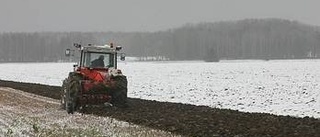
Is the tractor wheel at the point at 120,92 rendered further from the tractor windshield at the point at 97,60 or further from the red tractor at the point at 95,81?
the tractor windshield at the point at 97,60

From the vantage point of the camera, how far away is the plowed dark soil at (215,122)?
13047 mm

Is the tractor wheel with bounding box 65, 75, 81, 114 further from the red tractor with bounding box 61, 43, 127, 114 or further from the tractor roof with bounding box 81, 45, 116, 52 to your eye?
the tractor roof with bounding box 81, 45, 116, 52

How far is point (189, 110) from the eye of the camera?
64.4 feet

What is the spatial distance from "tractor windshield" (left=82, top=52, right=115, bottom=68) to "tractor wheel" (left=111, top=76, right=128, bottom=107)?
1.32 meters

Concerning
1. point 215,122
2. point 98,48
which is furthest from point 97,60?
point 215,122

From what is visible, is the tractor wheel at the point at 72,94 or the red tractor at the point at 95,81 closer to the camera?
the tractor wheel at the point at 72,94

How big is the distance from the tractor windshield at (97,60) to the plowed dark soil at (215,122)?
75.9 inches

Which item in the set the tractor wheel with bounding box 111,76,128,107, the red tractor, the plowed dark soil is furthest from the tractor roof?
A: the plowed dark soil

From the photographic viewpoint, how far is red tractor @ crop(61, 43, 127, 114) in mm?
18906

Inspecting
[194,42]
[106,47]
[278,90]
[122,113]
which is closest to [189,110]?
[122,113]

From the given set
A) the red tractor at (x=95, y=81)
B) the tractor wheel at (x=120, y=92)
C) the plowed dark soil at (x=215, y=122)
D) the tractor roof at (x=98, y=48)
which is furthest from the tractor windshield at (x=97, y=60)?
the plowed dark soil at (x=215, y=122)

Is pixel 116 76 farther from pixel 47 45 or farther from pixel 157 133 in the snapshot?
pixel 47 45

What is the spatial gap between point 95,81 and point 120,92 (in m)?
1.10

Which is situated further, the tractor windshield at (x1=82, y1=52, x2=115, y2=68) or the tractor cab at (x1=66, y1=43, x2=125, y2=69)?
the tractor windshield at (x1=82, y1=52, x2=115, y2=68)
